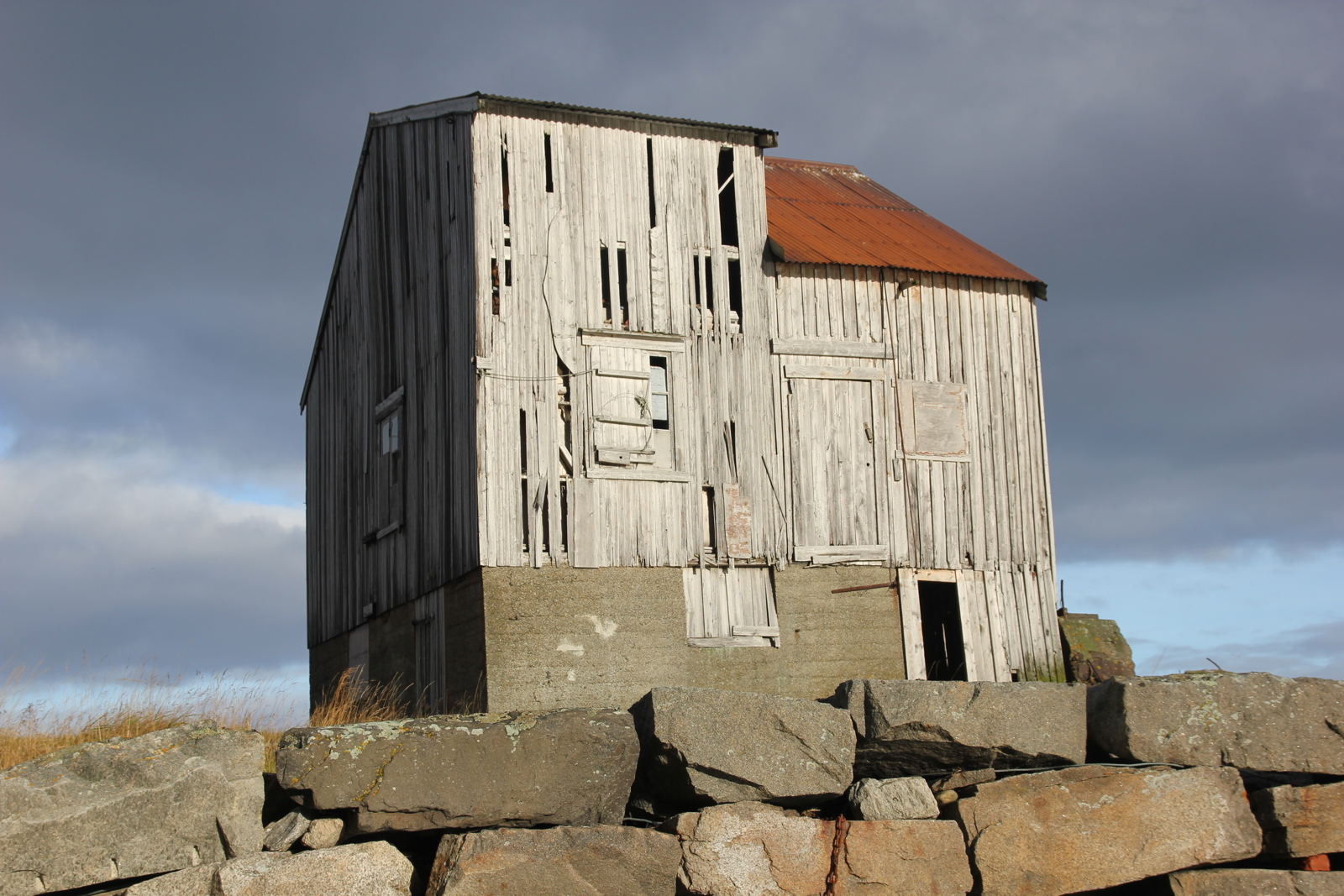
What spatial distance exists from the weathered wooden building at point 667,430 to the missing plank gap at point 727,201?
42 mm

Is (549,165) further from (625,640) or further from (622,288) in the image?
(625,640)

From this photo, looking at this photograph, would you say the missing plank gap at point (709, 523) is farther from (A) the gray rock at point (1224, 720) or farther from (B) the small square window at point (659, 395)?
(A) the gray rock at point (1224, 720)

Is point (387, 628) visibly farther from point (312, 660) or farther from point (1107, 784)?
point (1107, 784)

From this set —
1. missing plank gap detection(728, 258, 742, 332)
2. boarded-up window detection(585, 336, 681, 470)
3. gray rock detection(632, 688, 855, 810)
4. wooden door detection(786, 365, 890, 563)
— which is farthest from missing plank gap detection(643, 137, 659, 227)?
gray rock detection(632, 688, 855, 810)

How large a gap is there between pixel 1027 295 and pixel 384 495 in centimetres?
996

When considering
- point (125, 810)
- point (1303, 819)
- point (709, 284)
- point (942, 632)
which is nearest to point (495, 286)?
point (709, 284)

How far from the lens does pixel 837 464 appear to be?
16453 mm

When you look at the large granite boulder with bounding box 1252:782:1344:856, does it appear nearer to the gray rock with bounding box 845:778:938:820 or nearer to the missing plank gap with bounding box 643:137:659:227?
the gray rock with bounding box 845:778:938:820

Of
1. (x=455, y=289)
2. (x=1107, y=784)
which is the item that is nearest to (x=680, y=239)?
(x=455, y=289)

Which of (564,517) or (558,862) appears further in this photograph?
(564,517)

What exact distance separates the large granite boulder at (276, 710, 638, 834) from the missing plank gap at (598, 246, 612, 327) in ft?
26.4

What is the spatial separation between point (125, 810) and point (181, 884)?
55cm

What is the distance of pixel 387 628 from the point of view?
17.7m

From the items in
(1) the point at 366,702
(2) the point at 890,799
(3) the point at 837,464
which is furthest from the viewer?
(1) the point at 366,702
